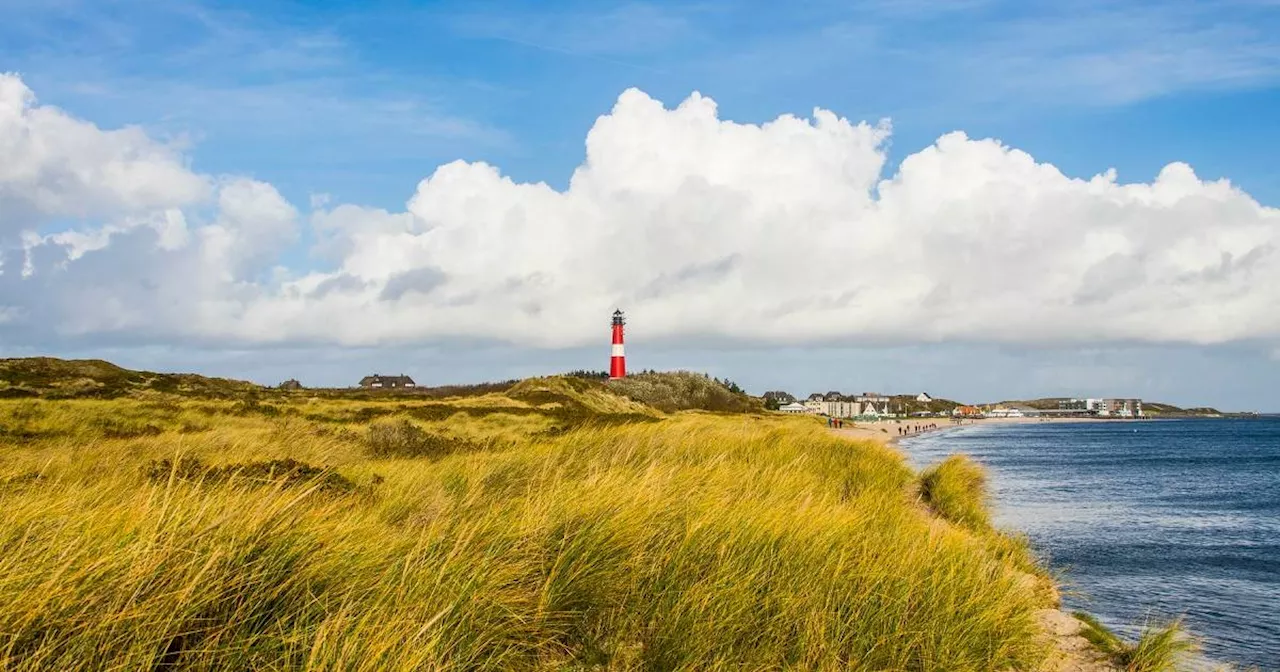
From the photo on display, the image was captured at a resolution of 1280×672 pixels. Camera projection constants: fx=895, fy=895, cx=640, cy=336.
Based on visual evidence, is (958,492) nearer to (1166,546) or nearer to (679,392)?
(1166,546)

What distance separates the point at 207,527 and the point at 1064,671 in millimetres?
6306

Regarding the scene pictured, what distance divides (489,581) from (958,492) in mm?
12362

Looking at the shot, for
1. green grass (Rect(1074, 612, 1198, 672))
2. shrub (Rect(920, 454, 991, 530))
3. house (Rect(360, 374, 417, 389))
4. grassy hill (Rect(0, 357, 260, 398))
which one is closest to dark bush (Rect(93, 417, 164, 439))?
grassy hill (Rect(0, 357, 260, 398))

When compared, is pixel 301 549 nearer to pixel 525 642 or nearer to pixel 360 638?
pixel 360 638

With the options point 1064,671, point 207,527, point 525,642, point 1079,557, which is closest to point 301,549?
point 207,527

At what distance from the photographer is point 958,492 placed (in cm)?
1540

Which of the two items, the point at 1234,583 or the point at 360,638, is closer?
the point at 360,638

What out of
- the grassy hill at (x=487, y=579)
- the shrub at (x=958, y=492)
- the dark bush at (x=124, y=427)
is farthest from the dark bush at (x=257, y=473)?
the dark bush at (x=124, y=427)

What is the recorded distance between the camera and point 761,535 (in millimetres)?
6324

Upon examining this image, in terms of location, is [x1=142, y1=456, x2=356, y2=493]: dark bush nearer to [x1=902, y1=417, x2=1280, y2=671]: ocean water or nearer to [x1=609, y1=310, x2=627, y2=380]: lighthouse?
[x1=902, y1=417, x2=1280, y2=671]: ocean water

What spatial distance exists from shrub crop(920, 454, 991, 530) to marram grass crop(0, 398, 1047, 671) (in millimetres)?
5581

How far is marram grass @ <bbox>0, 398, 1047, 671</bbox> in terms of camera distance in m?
3.85

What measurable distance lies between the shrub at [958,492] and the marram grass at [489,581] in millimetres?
5581

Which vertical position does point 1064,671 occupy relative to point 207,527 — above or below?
below
